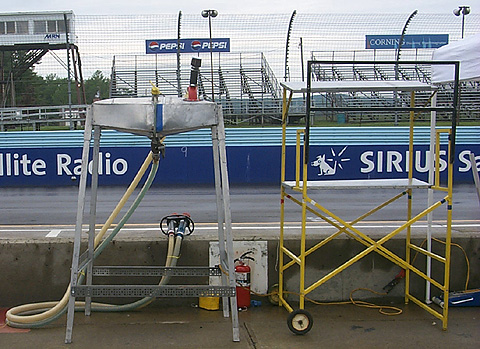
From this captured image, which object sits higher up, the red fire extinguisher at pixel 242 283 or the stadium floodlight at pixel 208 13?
the stadium floodlight at pixel 208 13

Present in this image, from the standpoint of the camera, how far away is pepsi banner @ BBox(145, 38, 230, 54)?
19.3 m

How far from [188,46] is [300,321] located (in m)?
19.8

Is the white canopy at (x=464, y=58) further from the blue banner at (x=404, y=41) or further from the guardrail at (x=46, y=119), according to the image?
the guardrail at (x=46, y=119)

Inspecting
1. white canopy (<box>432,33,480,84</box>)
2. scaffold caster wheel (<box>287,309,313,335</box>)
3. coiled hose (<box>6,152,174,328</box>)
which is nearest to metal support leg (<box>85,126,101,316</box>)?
coiled hose (<box>6,152,174,328</box>)

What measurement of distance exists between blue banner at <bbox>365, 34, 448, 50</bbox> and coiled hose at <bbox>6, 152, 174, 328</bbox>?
13.3 metres

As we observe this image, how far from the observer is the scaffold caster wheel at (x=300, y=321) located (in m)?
5.00

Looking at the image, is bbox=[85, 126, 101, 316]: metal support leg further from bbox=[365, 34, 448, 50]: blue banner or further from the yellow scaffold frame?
bbox=[365, 34, 448, 50]: blue banner

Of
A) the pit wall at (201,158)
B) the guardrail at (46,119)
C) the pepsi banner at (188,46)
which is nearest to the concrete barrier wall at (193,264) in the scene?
the pit wall at (201,158)

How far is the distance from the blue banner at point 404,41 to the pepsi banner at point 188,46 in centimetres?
439

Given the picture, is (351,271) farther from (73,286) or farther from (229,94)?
(229,94)

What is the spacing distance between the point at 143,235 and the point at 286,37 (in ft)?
40.4

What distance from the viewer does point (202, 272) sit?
5414 mm

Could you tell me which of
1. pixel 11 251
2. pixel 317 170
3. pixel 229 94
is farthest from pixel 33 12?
pixel 11 251

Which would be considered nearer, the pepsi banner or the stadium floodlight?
the stadium floodlight
